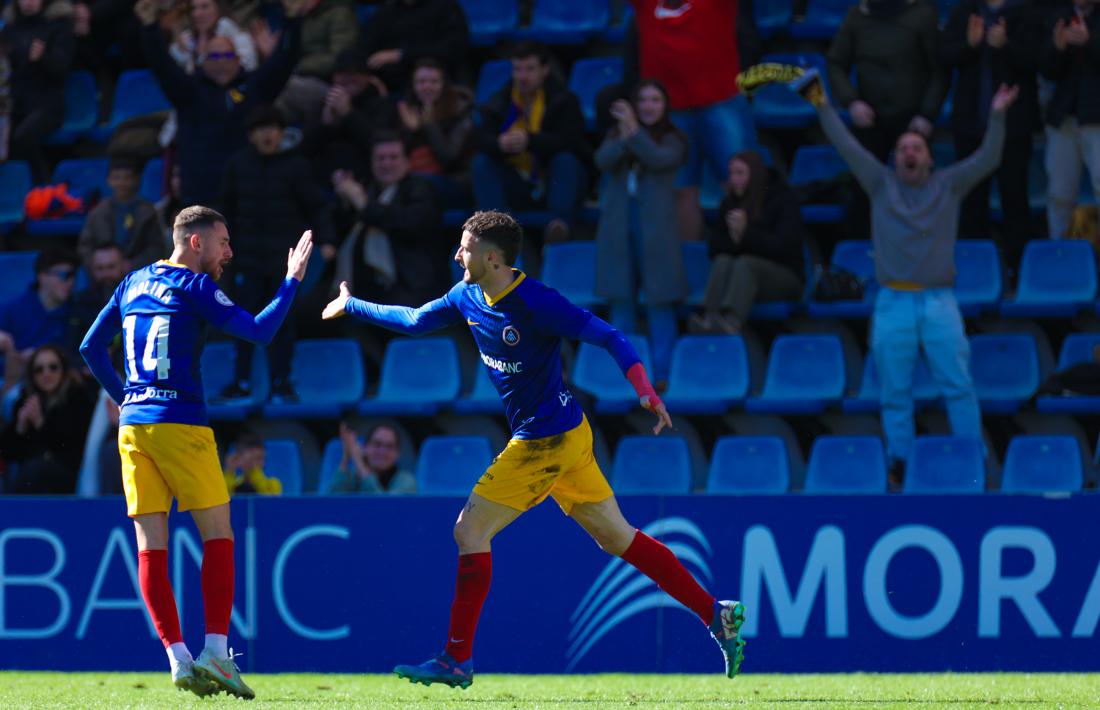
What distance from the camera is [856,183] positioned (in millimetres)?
12516

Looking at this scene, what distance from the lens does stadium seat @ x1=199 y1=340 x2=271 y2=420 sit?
12.4 metres

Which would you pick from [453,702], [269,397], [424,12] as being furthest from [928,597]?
[424,12]

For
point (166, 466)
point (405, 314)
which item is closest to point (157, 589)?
point (166, 466)

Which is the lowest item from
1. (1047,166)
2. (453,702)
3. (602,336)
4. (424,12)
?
(453,702)

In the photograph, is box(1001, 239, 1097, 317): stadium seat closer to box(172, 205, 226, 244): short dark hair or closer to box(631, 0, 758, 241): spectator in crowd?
box(631, 0, 758, 241): spectator in crowd

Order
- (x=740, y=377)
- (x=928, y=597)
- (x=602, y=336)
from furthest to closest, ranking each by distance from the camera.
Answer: (x=740, y=377) → (x=928, y=597) → (x=602, y=336)

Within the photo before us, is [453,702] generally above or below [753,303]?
below

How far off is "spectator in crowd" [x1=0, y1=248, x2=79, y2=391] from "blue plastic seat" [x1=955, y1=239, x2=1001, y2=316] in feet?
20.0

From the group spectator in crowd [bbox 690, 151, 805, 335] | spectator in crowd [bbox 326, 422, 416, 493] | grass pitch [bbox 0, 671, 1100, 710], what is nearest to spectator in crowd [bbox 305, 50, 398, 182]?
spectator in crowd [bbox 326, 422, 416, 493]

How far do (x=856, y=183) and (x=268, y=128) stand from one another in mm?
4003

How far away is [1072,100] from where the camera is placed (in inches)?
466

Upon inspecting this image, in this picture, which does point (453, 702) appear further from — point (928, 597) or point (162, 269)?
point (928, 597)

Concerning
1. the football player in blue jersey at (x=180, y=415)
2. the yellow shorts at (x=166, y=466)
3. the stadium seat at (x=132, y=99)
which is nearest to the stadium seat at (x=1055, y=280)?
the football player in blue jersey at (x=180, y=415)

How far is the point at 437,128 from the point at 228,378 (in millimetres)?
2283
